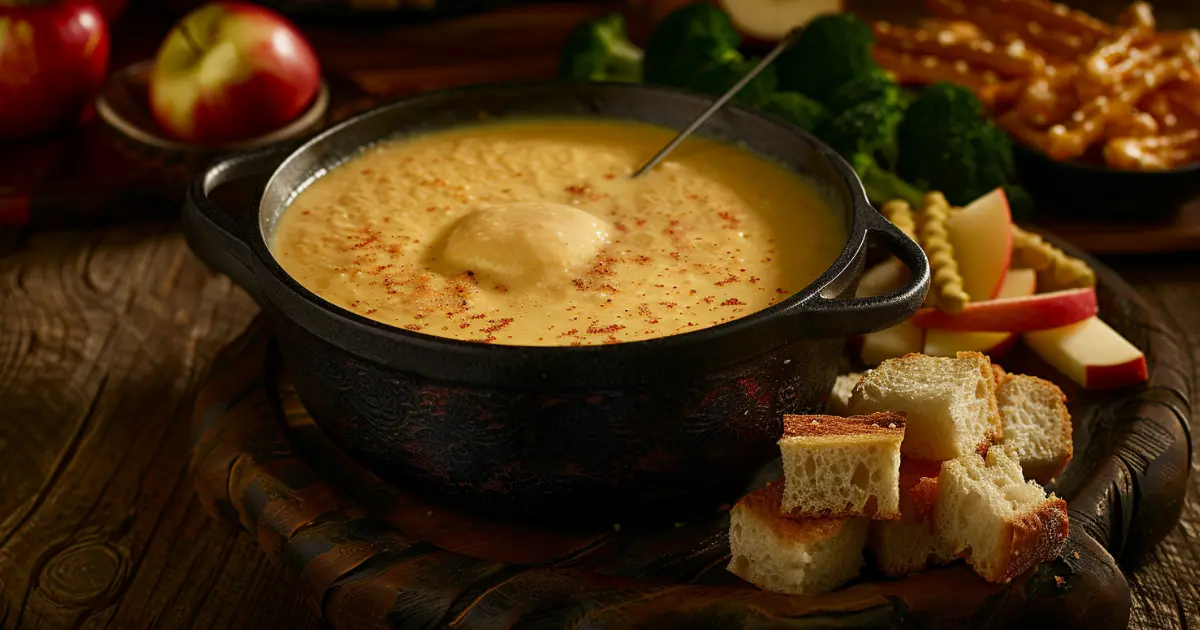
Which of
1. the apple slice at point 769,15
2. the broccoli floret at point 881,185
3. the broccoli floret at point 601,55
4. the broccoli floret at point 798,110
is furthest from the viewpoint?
the apple slice at point 769,15

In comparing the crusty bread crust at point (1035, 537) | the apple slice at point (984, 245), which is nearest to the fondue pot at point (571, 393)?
the crusty bread crust at point (1035, 537)

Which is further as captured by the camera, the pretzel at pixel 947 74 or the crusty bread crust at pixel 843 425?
the pretzel at pixel 947 74

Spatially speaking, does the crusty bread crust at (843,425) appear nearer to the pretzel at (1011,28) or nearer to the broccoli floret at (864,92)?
the broccoli floret at (864,92)

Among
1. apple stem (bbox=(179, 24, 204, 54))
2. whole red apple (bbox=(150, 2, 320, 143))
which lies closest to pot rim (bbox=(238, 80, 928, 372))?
whole red apple (bbox=(150, 2, 320, 143))

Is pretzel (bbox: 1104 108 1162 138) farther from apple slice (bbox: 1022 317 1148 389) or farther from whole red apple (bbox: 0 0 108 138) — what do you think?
whole red apple (bbox: 0 0 108 138)

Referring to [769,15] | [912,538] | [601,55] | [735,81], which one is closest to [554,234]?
[912,538]

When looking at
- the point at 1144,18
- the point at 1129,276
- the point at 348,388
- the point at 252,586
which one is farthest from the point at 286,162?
the point at 1144,18
